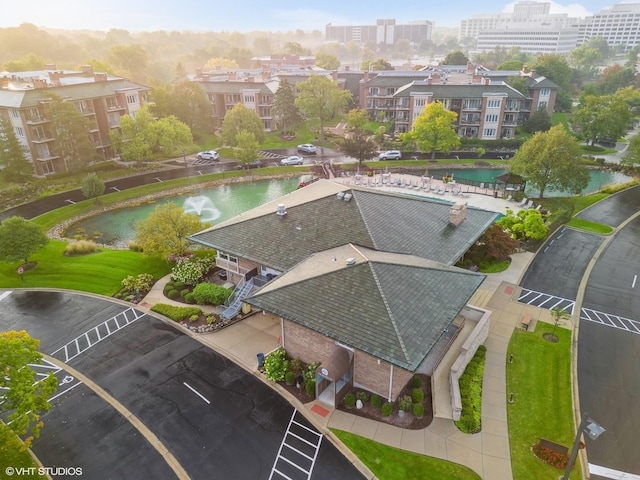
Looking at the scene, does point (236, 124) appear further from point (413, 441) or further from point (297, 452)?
point (413, 441)

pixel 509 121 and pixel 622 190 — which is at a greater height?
pixel 509 121

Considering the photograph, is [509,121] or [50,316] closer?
[50,316]

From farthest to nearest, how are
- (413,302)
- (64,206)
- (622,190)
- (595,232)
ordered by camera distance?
1. (622,190)
2. (64,206)
3. (595,232)
4. (413,302)

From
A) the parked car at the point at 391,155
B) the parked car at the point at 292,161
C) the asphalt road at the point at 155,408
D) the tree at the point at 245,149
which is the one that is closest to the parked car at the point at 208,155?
the tree at the point at 245,149

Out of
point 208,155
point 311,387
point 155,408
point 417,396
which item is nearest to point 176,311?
point 155,408

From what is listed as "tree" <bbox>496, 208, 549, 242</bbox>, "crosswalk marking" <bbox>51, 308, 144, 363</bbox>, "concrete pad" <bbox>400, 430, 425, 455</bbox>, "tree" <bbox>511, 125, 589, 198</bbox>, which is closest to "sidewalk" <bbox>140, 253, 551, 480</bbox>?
"concrete pad" <bbox>400, 430, 425, 455</bbox>

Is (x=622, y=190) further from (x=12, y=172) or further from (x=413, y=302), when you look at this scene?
(x=12, y=172)

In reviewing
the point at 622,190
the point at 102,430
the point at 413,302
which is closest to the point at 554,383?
the point at 413,302

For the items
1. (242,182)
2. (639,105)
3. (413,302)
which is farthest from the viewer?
(639,105)
